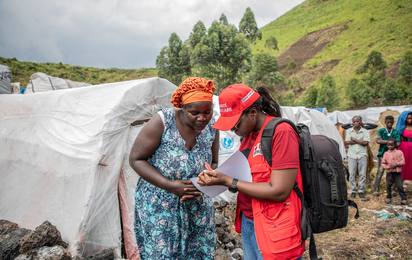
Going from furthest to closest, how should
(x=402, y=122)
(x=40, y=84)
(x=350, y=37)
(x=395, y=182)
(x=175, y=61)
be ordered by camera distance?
1. (x=350, y=37)
2. (x=175, y=61)
3. (x=40, y=84)
4. (x=402, y=122)
5. (x=395, y=182)

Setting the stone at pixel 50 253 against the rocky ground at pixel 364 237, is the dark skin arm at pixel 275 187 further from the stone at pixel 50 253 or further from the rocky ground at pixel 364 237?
the stone at pixel 50 253

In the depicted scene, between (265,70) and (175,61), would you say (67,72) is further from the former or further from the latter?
(265,70)

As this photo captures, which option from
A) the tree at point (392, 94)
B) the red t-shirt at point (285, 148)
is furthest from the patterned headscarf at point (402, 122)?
the tree at point (392, 94)

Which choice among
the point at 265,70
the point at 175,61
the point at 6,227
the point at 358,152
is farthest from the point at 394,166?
the point at 175,61

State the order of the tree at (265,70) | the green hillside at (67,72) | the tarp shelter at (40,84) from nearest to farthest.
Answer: the tarp shelter at (40,84) < the tree at (265,70) < the green hillside at (67,72)

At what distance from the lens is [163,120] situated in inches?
67.7

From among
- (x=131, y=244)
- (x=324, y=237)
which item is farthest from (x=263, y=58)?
(x=131, y=244)

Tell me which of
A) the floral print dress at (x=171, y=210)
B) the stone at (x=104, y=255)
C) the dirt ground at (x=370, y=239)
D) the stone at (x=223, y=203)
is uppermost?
the floral print dress at (x=171, y=210)

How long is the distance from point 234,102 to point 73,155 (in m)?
2.88

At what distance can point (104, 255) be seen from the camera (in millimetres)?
2863

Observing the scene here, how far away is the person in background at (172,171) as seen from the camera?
1.65m

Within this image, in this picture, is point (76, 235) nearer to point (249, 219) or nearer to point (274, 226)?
point (249, 219)

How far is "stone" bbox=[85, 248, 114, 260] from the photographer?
2793mm

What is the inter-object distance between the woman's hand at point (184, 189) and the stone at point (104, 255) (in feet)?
6.47
